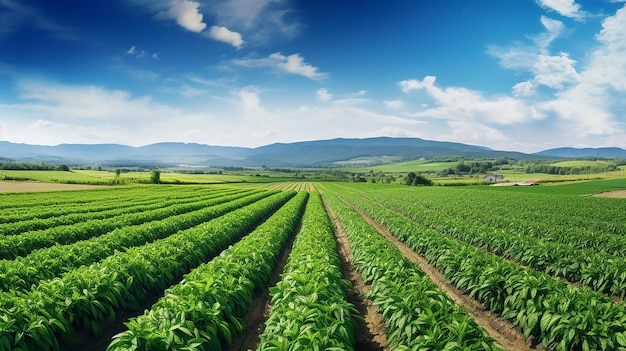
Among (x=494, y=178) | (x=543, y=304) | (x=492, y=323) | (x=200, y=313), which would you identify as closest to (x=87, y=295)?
(x=200, y=313)

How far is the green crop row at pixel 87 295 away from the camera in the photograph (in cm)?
562

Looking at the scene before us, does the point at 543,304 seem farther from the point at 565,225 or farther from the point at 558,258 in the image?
the point at 565,225

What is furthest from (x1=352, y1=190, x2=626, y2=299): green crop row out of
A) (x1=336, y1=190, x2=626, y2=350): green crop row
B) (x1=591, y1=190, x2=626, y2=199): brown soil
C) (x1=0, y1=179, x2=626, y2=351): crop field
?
(x1=591, y1=190, x2=626, y2=199): brown soil

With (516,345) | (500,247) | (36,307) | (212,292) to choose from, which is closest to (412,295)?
(516,345)

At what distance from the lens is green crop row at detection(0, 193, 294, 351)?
5617mm

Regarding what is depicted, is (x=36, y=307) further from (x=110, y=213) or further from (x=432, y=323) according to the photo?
(x=110, y=213)

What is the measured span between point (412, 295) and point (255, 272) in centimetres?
476

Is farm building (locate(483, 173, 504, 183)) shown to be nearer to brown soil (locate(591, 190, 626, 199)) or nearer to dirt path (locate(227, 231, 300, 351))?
brown soil (locate(591, 190, 626, 199))

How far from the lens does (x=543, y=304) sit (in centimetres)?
749

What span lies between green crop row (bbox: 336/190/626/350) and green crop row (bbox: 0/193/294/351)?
9.09 meters

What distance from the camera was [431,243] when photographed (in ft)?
47.2

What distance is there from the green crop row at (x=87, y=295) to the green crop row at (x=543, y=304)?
9.09 m

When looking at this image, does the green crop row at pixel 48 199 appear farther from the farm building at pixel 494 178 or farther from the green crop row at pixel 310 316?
the farm building at pixel 494 178

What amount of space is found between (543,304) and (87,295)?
9.91m
